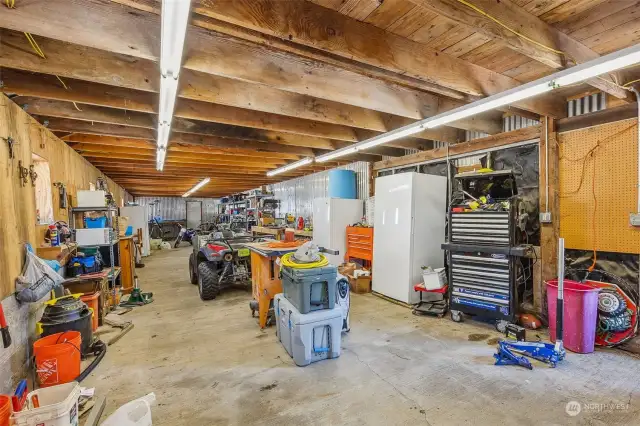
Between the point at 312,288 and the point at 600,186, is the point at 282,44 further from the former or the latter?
the point at 600,186

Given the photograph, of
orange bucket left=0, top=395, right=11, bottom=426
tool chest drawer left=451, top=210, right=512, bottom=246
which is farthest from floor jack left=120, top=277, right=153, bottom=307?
tool chest drawer left=451, top=210, right=512, bottom=246

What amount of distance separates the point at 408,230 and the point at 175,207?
1618 cm

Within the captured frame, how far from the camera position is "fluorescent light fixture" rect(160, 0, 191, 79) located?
1441 millimetres

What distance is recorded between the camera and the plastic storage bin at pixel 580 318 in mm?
2943

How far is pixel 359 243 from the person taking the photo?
19.4 ft

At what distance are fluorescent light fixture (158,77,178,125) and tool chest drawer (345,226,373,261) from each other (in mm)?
3786

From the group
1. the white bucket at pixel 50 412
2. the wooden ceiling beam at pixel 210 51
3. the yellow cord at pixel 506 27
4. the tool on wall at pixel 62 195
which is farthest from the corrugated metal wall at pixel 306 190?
the white bucket at pixel 50 412

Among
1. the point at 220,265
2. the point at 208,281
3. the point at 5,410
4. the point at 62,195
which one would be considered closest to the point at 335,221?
the point at 220,265

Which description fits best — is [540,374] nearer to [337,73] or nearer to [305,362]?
[305,362]

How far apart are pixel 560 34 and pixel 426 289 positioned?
10.2 feet

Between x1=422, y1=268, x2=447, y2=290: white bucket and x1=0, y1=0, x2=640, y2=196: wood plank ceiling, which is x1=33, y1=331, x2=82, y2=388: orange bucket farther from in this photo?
x1=422, y1=268, x2=447, y2=290: white bucket

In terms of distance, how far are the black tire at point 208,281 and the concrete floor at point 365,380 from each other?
1.12 m

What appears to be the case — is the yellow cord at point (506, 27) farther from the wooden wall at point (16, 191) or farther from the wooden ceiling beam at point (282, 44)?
the wooden wall at point (16, 191)

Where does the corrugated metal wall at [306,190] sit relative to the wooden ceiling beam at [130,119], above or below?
below
